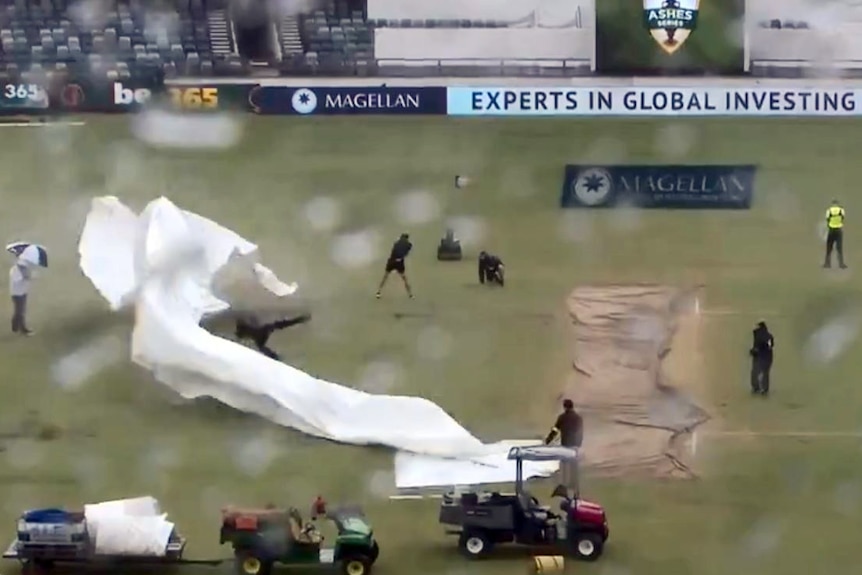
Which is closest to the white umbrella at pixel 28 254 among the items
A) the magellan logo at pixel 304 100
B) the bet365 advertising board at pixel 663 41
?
A: the magellan logo at pixel 304 100

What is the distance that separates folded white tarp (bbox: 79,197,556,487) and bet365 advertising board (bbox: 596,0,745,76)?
1260cm

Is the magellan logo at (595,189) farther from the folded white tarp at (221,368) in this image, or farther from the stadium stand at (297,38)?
the stadium stand at (297,38)

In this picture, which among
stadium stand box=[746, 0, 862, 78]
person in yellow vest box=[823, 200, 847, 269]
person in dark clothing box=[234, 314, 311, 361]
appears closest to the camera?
person in dark clothing box=[234, 314, 311, 361]

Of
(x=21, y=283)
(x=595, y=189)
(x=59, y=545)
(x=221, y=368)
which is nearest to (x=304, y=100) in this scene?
(x=595, y=189)

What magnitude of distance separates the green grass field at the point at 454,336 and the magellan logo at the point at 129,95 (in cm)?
295

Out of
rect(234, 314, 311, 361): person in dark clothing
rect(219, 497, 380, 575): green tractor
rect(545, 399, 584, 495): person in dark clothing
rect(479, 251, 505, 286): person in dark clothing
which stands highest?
rect(479, 251, 505, 286): person in dark clothing

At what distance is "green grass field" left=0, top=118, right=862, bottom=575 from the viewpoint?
22.7 ft

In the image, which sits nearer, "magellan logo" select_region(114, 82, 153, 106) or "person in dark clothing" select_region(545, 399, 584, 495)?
"person in dark clothing" select_region(545, 399, 584, 495)

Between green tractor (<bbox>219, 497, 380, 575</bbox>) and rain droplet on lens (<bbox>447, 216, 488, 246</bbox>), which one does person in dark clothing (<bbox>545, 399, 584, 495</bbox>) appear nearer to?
green tractor (<bbox>219, 497, 380, 575</bbox>)

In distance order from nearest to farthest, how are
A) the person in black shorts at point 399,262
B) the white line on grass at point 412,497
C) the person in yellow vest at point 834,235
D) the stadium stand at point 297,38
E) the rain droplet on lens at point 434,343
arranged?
1. the white line on grass at point 412,497
2. the rain droplet on lens at point 434,343
3. the person in black shorts at point 399,262
4. the person in yellow vest at point 834,235
5. the stadium stand at point 297,38

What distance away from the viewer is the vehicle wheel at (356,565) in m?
6.14

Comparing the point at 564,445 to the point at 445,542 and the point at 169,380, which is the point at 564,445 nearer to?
the point at 445,542

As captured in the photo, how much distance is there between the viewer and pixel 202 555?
21.0ft

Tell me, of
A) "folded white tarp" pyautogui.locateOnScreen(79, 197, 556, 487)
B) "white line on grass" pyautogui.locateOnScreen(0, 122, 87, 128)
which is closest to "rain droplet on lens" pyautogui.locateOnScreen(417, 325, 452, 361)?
"folded white tarp" pyautogui.locateOnScreen(79, 197, 556, 487)
